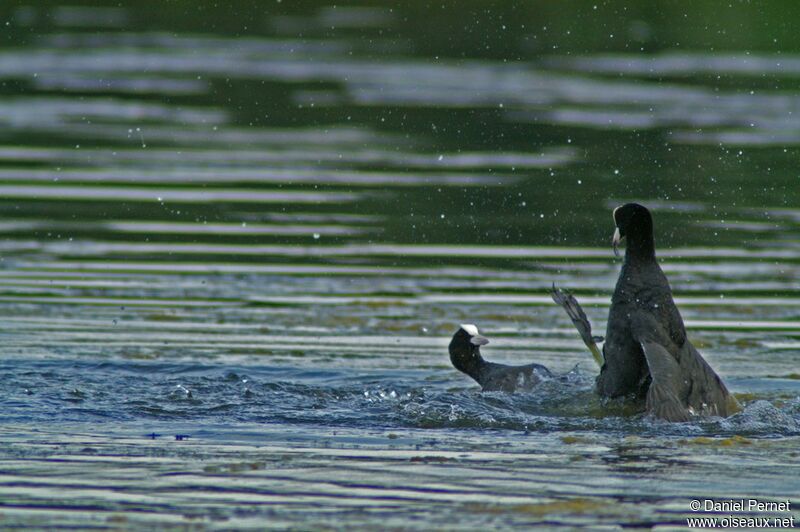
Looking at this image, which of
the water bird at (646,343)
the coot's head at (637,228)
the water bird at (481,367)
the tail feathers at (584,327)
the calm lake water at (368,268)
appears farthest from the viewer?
the tail feathers at (584,327)

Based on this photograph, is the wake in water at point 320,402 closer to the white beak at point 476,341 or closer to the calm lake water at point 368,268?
the calm lake water at point 368,268

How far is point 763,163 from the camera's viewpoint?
57.5 ft

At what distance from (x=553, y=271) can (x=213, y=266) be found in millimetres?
2844

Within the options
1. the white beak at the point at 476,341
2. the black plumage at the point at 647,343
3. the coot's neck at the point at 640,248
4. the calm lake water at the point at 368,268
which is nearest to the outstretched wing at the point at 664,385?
the black plumage at the point at 647,343

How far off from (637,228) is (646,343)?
2.35 feet

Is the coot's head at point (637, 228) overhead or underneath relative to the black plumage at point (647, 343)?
overhead

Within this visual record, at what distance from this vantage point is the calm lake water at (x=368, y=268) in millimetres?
6855

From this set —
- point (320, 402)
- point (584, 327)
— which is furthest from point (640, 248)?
point (320, 402)

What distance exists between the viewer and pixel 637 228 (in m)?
8.94

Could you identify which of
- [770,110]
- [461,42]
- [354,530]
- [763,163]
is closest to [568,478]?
[354,530]

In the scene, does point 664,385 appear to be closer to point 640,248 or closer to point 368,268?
point 640,248

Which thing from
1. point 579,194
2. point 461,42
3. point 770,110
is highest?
point 461,42

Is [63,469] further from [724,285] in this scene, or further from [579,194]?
[579,194]

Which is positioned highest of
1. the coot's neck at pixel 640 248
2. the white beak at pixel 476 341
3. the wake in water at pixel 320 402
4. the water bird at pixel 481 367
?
the coot's neck at pixel 640 248
